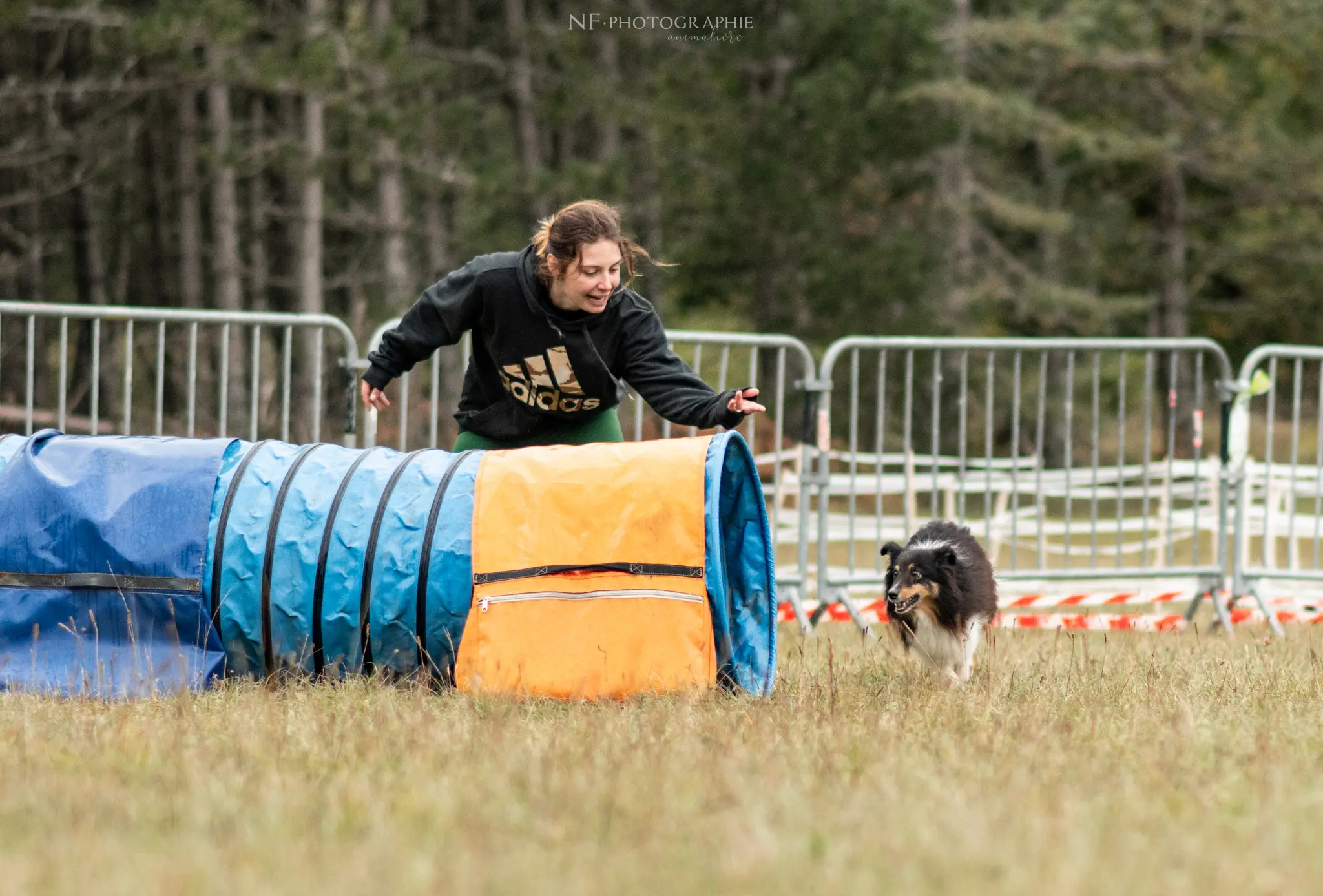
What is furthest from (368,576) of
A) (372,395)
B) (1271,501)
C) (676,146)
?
(676,146)

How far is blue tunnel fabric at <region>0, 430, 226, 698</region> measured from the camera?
533 centimetres

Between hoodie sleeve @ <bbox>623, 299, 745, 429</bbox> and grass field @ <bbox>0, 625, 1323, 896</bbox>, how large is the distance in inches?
48.8

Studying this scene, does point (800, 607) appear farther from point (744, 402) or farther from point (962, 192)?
point (962, 192)

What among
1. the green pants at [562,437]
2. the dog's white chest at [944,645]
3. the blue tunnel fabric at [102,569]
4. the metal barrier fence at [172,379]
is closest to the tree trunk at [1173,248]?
the metal barrier fence at [172,379]

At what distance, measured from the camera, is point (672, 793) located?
3680mm

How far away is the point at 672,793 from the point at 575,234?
2.64m

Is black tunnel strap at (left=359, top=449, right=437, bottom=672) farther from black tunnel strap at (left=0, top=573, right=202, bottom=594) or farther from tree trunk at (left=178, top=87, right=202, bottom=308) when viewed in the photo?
tree trunk at (left=178, top=87, right=202, bottom=308)

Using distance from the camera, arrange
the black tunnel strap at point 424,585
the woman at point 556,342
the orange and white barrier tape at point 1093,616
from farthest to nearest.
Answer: the orange and white barrier tape at point 1093,616, the woman at point 556,342, the black tunnel strap at point 424,585

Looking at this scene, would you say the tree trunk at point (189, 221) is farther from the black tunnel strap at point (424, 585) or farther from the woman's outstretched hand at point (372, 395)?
the black tunnel strap at point (424, 585)

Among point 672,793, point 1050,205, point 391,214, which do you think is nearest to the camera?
point 672,793

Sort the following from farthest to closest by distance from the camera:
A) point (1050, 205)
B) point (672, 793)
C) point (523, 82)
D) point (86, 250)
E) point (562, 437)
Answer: point (1050, 205)
point (86, 250)
point (523, 82)
point (562, 437)
point (672, 793)

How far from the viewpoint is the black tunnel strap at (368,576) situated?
5363 mm

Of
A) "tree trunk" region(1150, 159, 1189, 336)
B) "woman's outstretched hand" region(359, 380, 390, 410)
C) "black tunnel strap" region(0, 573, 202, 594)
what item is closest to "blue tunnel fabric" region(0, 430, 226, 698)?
"black tunnel strap" region(0, 573, 202, 594)

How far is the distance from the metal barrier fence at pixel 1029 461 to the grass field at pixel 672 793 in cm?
236
